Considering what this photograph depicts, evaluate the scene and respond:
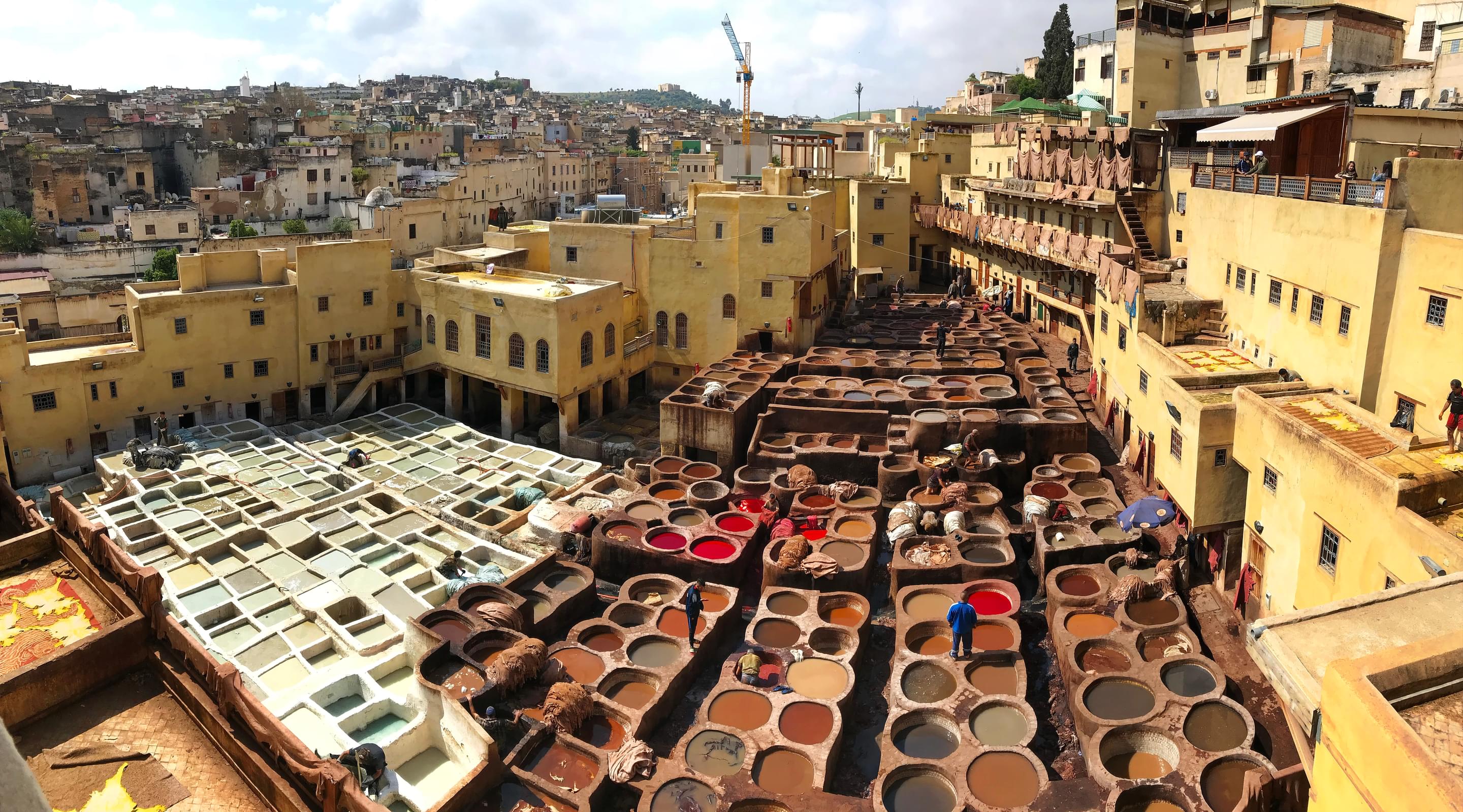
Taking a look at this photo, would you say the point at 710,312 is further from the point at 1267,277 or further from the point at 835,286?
the point at 1267,277

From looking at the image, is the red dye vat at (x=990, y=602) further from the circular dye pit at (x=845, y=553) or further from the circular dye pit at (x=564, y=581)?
the circular dye pit at (x=564, y=581)

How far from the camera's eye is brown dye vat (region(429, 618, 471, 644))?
2016 cm

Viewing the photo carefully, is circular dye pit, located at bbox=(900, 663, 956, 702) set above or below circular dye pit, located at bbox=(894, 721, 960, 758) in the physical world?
above

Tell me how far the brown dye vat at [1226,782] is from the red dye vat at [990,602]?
19.8 feet

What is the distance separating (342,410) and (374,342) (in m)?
3.06

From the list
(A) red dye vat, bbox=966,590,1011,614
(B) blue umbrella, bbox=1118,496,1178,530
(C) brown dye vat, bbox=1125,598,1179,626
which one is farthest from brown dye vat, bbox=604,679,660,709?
(B) blue umbrella, bbox=1118,496,1178,530

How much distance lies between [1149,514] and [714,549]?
1008 cm

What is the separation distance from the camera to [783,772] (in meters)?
16.6

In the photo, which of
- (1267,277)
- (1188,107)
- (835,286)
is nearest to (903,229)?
(835,286)

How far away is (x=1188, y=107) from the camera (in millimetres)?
43844

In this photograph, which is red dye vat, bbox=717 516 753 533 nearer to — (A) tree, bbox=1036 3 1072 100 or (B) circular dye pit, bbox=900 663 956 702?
(B) circular dye pit, bbox=900 663 956 702

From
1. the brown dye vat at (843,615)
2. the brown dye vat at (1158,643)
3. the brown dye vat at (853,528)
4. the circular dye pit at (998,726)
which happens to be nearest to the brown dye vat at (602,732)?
the brown dye vat at (843,615)

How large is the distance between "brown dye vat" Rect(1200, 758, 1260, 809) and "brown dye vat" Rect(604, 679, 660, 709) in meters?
9.53

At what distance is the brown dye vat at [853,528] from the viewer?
2462 centimetres
